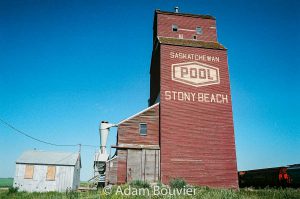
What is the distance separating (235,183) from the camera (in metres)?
22.0

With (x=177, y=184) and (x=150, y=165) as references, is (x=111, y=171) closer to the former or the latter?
(x=150, y=165)

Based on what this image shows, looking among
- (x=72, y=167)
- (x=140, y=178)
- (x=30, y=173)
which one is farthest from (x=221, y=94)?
(x=30, y=173)

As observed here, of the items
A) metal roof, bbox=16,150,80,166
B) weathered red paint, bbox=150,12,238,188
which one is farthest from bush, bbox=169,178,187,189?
metal roof, bbox=16,150,80,166

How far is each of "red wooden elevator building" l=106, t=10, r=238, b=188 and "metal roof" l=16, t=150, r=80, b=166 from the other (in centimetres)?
1454

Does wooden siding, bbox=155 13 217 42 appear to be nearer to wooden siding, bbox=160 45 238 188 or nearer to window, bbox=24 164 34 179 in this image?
wooden siding, bbox=160 45 238 188

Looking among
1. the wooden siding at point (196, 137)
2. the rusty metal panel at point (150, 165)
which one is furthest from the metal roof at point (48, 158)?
the wooden siding at point (196, 137)

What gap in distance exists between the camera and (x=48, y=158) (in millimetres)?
34250

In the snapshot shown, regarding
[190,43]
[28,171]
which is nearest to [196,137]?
[190,43]

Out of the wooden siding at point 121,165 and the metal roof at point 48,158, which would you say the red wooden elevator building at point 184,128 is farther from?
the metal roof at point 48,158

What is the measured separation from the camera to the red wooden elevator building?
71.2 ft

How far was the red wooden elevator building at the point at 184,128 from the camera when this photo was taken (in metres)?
21.7

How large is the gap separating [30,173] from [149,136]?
750 inches

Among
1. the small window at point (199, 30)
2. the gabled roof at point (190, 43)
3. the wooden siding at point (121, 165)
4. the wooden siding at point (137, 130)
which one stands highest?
the small window at point (199, 30)

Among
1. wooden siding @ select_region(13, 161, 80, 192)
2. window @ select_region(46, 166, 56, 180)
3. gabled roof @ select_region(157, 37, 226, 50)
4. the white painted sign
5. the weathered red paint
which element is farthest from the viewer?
window @ select_region(46, 166, 56, 180)
